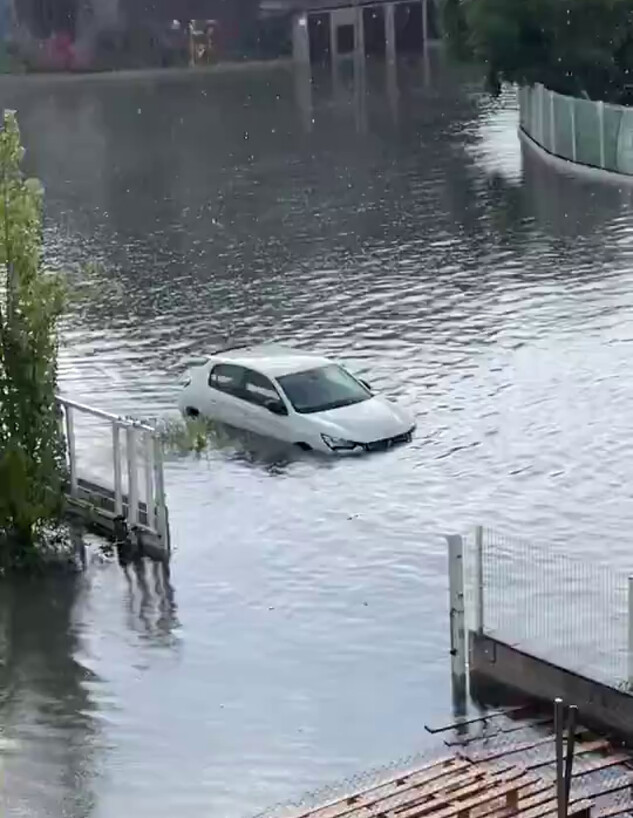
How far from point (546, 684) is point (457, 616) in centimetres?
131

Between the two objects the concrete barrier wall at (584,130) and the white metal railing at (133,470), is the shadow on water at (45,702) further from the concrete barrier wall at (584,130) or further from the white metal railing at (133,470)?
the concrete barrier wall at (584,130)

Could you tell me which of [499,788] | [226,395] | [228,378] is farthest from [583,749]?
[228,378]

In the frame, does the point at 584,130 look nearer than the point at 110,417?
No

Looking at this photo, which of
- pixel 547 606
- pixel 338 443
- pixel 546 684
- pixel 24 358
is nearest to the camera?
pixel 546 684

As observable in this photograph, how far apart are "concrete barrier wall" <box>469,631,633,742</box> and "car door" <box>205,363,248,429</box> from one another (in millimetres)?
10005

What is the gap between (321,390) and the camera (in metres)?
27.0

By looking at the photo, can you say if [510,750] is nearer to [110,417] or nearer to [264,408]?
[110,417]

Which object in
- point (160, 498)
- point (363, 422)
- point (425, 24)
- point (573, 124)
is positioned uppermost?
point (425, 24)

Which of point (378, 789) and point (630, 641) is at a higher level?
point (630, 641)

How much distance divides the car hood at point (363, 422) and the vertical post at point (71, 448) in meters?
4.20

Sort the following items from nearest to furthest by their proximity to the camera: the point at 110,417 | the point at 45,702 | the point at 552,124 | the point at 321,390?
1. the point at 45,702
2. the point at 110,417
3. the point at 321,390
4. the point at 552,124

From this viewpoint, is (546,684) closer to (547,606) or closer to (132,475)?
(547,606)

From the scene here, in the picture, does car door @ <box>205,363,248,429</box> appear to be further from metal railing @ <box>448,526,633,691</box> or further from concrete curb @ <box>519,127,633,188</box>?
concrete curb @ <box>519,127,633,188</box>

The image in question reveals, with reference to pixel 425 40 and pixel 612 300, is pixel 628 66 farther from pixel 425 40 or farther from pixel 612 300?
Answer: pixel 425 40
